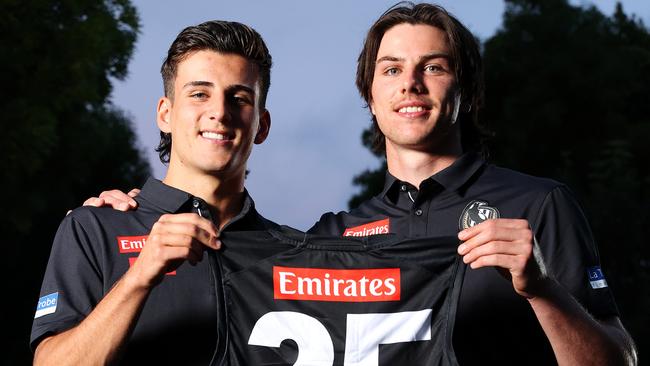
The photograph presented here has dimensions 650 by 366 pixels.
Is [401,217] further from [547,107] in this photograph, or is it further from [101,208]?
[547,107]

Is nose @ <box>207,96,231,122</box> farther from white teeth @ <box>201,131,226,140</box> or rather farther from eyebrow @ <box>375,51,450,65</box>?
eyebrow @ <box>375,51,450,65</box>

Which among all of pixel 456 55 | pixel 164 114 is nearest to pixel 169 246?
pixel 164 114

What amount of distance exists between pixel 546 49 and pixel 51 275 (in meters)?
35.5


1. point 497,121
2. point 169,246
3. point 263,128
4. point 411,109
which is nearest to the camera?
point 169,246

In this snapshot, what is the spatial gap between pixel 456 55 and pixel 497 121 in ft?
105

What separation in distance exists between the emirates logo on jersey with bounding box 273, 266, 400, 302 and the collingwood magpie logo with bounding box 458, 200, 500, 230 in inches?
25.0

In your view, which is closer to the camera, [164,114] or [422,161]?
[422,161]

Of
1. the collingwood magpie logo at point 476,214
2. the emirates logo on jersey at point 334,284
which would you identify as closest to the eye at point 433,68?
the collingwood magpie logo at point 476,214

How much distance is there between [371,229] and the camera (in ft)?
16.9

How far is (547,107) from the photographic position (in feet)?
116

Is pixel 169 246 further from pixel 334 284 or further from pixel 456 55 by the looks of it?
pixel 456 55

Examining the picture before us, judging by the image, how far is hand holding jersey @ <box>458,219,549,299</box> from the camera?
12.6 feet

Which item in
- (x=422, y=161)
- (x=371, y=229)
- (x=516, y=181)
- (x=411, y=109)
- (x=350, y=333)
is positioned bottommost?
(x=350, y=333)

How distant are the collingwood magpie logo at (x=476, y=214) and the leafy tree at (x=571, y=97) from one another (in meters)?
23.4
